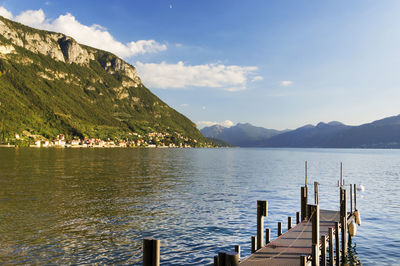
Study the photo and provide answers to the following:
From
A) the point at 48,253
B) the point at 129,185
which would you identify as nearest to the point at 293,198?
the point at 129,185

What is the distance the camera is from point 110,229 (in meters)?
24.1

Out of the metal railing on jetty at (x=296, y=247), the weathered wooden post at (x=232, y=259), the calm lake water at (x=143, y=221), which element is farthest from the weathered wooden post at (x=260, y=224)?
the weathered wooden post at (x=232, y=259)

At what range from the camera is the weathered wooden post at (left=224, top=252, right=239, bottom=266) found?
954 centimetres

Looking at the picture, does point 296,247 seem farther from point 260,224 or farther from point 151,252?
point 151,252

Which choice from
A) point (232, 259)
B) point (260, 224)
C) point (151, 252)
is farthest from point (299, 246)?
point (151, 252)

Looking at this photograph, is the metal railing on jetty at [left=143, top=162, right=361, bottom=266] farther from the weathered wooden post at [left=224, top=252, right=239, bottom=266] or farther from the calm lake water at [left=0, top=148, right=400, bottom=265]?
the calm lake water at [left=0, top=148, right=400, bottom=265]

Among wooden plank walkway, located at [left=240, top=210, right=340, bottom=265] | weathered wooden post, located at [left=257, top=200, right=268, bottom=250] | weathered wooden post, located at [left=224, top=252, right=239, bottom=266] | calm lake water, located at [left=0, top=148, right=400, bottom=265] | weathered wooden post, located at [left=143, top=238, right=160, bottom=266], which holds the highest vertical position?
weathered wooden post, located at [left=143, top=238, right=160, bottom=266]

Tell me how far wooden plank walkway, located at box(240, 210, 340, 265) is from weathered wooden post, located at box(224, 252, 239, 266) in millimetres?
6594

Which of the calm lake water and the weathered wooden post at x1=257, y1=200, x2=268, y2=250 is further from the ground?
the weathered wooden post at x1=257, y1=200, x2=268, y2=250

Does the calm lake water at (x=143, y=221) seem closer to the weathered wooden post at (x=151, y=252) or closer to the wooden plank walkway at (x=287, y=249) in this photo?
the wooden plank walkway at (x=287, y=249)

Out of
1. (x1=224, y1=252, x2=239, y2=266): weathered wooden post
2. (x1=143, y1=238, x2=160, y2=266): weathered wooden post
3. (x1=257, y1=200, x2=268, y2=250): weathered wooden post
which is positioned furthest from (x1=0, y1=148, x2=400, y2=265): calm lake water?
(x1=143, y1=238, x2=160, y2=266): weathered wooden post

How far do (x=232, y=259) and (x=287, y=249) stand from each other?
986 cm

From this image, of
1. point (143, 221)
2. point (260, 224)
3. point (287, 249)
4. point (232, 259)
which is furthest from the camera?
point (143, 221)

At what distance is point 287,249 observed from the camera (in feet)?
58.7
